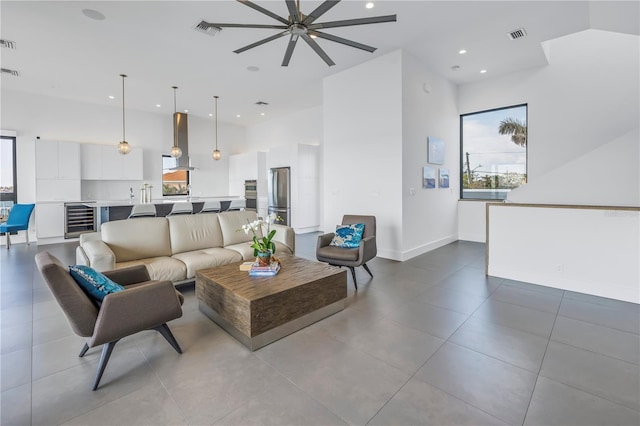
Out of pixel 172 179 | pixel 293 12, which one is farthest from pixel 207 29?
pixel 172 179

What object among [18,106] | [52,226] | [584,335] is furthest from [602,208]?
[18,106]

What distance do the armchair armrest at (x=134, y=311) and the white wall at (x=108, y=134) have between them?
7.65 meters

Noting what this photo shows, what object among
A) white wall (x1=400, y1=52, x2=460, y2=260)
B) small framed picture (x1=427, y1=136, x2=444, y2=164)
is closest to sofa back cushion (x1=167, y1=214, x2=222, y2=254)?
white wall (x1=400, y1=52, x2=460, y2=260)

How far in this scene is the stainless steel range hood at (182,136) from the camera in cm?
888

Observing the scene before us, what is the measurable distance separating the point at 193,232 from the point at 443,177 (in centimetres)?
501

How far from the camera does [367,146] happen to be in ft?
18.4

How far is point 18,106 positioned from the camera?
7.11 m

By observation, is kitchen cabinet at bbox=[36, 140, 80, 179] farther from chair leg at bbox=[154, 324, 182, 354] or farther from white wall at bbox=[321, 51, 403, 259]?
chair leg at bbox=[154, 324, 182, 354]

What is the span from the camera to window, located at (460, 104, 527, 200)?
6.41 meters

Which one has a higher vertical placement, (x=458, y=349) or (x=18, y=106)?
(x=18, y=106)

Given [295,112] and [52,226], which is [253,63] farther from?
[52,226]

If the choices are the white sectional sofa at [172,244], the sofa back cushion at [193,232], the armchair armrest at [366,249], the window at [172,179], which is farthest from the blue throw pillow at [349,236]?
the window at [172,179]

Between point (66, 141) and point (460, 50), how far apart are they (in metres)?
8.92

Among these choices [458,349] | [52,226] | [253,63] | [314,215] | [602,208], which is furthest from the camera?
[314,215]
